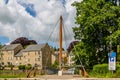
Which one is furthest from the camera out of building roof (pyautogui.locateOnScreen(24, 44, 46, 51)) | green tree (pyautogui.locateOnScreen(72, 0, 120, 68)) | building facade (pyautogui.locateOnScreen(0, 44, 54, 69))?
building roof (pyautogui.locateOnScreen(24, 44, 46, 51))

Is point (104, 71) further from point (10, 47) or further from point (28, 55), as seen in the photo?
point (10, 47)

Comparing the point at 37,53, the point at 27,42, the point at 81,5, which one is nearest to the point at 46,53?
the point at 37,53

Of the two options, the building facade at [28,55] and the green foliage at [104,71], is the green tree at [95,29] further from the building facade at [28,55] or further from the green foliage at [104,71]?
the building facade at [28,55]

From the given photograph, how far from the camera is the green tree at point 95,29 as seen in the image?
48.5 metres

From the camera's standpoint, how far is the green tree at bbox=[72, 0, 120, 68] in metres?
48.5

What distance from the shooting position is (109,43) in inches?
1876

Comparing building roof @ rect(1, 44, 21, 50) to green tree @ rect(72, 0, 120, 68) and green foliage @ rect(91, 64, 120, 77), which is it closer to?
green tree @ rect(72, 0, 120, 68)

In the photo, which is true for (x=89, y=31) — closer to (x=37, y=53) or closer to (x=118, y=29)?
(x=118, y=29)

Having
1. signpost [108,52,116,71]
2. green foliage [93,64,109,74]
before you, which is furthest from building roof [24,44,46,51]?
signpost [108,52,116,71]

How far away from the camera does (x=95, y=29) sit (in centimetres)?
4919

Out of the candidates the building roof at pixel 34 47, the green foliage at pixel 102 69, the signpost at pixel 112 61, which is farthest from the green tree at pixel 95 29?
the building roof at pixel 34 47

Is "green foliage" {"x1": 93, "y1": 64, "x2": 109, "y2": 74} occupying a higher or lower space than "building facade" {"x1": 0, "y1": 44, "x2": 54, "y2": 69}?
lower

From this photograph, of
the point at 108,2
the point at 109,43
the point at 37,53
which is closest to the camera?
the point at 109,43

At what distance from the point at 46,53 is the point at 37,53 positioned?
14.4ft
